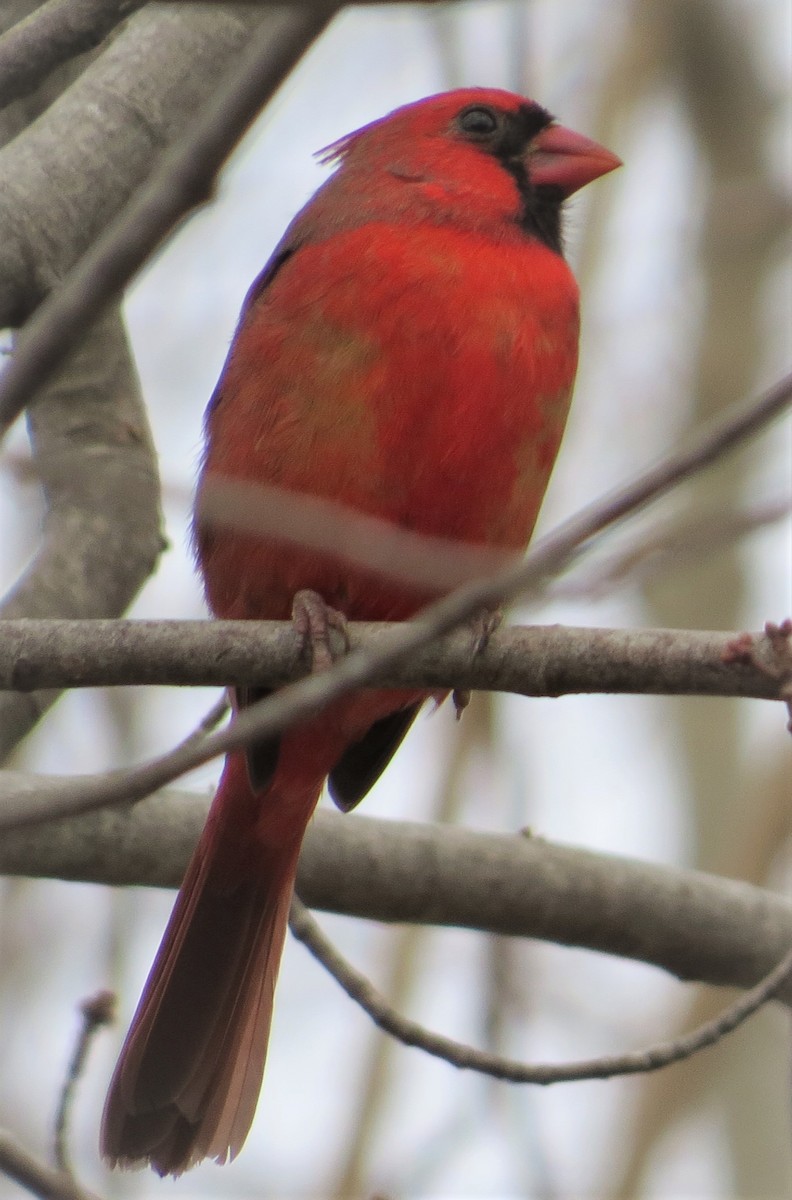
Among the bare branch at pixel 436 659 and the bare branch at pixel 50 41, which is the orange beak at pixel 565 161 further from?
the bare branch at pixel 50 41

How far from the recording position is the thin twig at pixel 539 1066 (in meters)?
3.05

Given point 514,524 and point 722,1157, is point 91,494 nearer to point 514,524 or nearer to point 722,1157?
point 514,524

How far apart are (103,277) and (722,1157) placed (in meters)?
5.49

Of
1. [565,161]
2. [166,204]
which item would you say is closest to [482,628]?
[166,204]

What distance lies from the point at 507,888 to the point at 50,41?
201cm

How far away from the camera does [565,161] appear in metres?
4.19

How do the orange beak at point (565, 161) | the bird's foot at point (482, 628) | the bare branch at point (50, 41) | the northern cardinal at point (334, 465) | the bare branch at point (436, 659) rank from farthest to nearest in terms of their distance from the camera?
the orange beak at point (565, 161) → the northern cardinal at point (334, 465) → the bird's foot at point (482, 628) → the bare branch at point (436, 659) → the bare branch at point (50, 41)

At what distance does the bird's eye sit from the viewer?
4211 mm

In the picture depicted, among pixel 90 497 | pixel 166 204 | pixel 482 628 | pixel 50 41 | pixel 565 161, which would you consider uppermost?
pixel 50 41

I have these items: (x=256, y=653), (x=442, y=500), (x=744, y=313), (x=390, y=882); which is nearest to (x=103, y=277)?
(x=256, y=653)

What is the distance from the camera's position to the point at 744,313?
7.03 meters

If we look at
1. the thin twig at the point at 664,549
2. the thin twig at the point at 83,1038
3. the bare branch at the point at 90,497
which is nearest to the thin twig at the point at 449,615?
the thin twig at the point at 664,549

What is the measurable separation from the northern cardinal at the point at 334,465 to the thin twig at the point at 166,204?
167 cm

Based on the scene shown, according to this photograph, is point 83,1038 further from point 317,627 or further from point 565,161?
point 565,161
